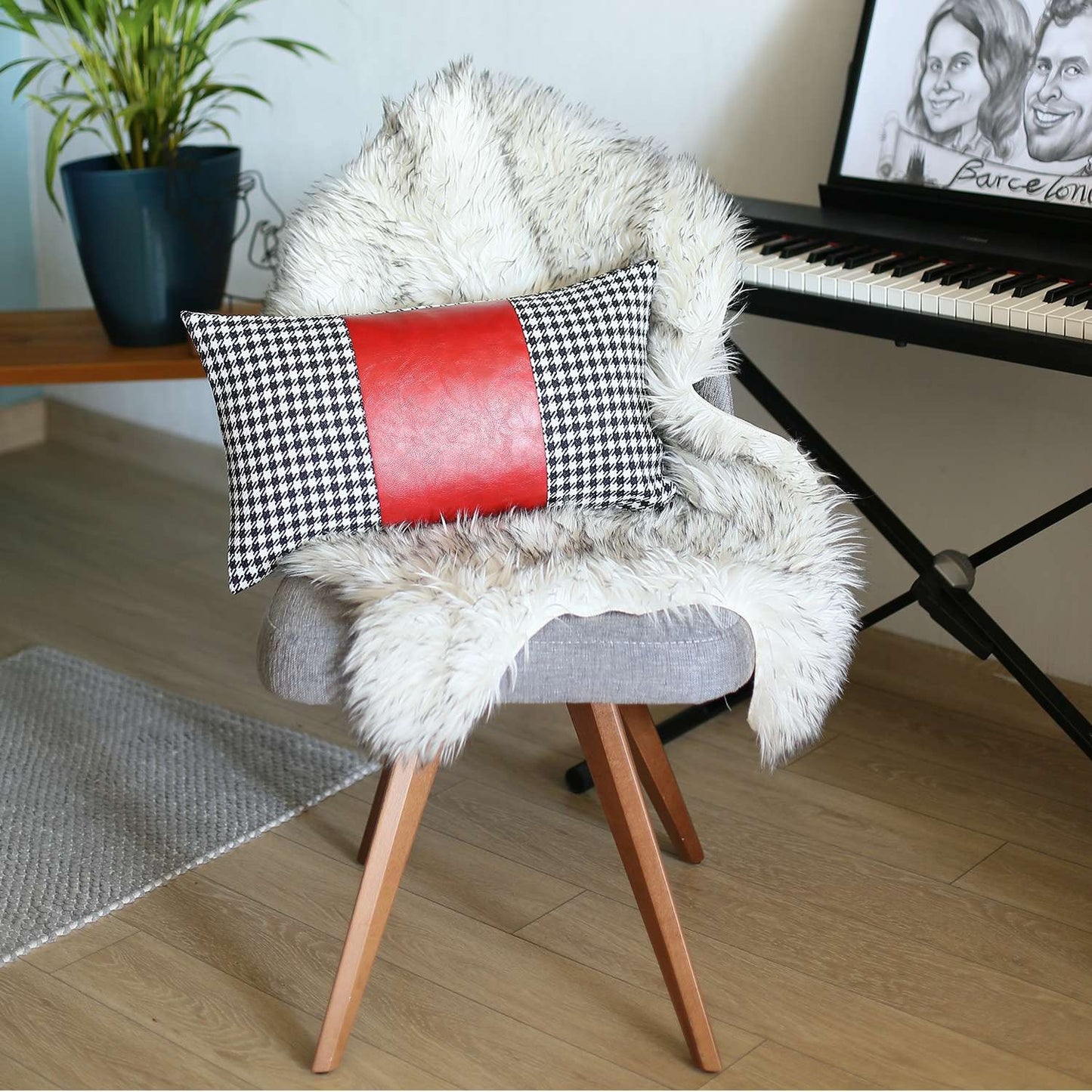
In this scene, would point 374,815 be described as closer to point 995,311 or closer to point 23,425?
point 995,311

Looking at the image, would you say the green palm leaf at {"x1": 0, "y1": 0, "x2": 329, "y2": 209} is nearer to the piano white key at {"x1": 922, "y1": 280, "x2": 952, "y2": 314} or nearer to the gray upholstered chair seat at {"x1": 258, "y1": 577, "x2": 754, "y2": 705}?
the piano white key at {"x1": 922, "y1": 280, "x2": 952, "y2": 314}

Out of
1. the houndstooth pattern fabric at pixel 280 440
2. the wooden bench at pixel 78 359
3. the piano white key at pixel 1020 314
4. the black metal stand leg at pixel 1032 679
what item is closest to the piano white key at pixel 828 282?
the piano white key at pixel 1020 314

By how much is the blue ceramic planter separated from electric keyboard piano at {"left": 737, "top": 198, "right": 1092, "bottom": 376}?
0.92 m

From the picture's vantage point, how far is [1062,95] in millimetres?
1750

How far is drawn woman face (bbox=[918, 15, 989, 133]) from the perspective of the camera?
1800 mm

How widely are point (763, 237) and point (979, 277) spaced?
300 millimetres

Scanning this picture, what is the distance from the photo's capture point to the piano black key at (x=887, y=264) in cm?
165

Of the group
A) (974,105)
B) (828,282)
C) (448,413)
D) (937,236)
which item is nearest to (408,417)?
(448,413)

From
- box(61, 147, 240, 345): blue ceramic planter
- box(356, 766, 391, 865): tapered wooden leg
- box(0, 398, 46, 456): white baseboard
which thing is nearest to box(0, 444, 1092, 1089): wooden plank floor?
box(356, 766, 391, 865): tapered wooden leg

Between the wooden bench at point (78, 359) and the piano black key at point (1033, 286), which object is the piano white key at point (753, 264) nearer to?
the piano black key at point (1033, 286)

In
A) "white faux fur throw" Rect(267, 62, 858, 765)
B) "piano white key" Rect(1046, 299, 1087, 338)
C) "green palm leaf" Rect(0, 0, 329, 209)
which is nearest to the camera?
"white faux fur throw" Rect(267, 62, 858, 765)

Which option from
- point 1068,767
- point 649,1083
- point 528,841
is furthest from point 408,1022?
point 1068,767

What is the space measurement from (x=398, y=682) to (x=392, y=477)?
0.27m

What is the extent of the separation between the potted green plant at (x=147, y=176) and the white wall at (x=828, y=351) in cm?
37
